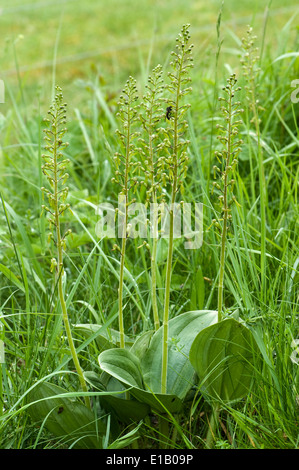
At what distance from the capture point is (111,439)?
1508 mm

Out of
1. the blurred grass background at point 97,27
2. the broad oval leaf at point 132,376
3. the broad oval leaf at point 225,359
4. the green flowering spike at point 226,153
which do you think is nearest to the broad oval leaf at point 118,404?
the broad oval leaf at point 132,376

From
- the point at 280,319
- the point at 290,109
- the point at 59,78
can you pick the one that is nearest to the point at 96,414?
the point at 280,319

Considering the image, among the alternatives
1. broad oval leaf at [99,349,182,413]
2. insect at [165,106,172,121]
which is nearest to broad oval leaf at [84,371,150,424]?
broad oval leaf at [99,349,182,413]

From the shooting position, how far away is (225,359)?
1.42 metres

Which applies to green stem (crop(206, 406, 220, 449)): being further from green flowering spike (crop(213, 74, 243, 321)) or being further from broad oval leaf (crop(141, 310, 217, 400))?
green flowering spike (crop(213, 74, 243, 321))

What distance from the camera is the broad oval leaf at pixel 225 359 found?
4.66ft

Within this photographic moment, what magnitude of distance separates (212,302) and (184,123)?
0.75 m

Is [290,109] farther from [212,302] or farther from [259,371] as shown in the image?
[259,371]

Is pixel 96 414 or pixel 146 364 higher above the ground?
pixel 146 364

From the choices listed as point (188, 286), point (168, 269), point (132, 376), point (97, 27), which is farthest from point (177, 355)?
point (97, 27)

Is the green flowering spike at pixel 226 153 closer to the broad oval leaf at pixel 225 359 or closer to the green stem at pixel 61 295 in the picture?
the broad oval leaf at pixel 225 359

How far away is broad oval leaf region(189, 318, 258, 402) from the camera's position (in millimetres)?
1420

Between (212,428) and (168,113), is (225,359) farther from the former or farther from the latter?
(168,113)
